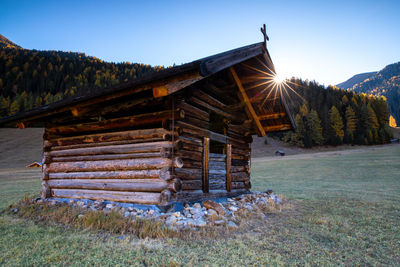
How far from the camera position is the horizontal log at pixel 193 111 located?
22.2ft

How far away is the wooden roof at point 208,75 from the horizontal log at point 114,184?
2.41 metres

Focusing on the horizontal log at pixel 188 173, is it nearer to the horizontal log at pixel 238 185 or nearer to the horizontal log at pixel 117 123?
the horizontal log at pixel 117 123

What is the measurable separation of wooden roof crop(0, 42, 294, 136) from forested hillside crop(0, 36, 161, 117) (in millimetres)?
78413

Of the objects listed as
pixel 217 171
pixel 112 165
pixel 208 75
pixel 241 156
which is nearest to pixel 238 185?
pixel 241 156

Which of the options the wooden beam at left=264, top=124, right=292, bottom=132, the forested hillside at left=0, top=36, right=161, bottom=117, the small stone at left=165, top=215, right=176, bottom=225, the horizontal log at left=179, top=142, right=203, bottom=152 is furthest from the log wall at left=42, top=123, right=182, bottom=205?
the forested hillside at left=0, top=36, right=161, bottom=117

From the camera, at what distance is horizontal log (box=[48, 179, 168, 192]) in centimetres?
635

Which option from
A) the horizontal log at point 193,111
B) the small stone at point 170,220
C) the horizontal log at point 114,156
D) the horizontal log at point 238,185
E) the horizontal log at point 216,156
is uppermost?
the horizontal log at point 193,111

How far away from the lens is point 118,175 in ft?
23.4

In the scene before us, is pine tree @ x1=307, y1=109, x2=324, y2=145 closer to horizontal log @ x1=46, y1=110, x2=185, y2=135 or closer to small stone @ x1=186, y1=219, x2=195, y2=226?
horizontal log @ x1=46, y1=110, x2=185, y2=135

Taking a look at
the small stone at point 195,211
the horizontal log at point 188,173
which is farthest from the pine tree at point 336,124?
the small stone at point 195,211

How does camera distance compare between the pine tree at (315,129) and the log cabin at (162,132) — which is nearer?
the log cabin at (162,132)

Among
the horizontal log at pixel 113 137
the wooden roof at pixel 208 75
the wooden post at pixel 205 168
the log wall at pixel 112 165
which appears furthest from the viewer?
the wooden post at pixel 205 168

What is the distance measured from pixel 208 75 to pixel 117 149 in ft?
13.1

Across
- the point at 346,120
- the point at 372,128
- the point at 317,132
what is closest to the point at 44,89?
the point at 317,132
